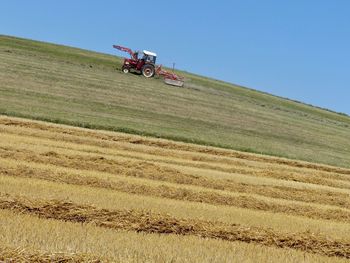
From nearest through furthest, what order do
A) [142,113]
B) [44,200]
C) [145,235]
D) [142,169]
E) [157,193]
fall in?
[145,235] < [44,200] < [157,193] < [142,169] < [142,113]

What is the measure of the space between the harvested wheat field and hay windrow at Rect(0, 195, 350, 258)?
18mm

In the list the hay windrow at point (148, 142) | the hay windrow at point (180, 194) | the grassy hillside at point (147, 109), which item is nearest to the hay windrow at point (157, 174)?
the hay windrow at point (180, 194)

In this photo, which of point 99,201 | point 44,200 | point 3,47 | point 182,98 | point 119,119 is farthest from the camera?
point 3,47

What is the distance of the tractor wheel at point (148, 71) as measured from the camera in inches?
2084

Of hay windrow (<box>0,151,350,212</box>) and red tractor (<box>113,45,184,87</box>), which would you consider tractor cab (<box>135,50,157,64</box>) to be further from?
hay windrow (<box>0,151,350,212</box>)

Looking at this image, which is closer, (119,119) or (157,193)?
(157,193)

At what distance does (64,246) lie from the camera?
320 inches

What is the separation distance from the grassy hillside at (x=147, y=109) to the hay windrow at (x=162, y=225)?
52.1ft

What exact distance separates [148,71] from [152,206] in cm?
4173

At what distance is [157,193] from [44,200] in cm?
374

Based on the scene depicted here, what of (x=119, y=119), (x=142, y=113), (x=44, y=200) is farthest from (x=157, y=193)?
(x=142, y=113)

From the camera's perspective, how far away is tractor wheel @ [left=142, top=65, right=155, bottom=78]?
52.9m

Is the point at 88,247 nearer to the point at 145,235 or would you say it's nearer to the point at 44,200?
the point at 145,235

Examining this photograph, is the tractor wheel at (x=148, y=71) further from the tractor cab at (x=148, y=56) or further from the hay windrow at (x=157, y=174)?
the hay windrow at (x=157, y=174)
